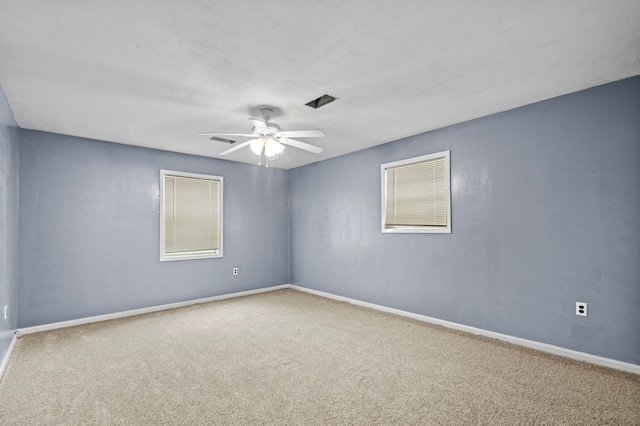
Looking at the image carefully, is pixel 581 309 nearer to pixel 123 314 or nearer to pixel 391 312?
pixel 391 312

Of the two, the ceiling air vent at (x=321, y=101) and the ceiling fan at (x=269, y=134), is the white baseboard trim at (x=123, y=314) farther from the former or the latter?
the ceiling air vent at (x=321, y=101)

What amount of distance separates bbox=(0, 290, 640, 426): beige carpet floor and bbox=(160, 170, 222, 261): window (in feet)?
5.09

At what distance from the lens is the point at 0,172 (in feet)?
9.56

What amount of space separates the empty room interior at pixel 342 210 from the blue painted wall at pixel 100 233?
0.09 feet

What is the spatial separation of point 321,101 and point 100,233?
3.62m

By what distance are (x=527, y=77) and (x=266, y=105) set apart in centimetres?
241

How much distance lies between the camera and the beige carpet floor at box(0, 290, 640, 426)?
2.14 m

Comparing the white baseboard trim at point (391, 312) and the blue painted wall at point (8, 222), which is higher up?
the blue painted wall at point (8, 222)

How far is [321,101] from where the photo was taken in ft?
10.7

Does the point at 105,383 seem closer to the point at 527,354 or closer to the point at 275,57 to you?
the point at 275,57

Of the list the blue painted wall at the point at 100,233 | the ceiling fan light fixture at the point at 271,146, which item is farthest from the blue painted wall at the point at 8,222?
the ceiling fan light fixture at the point at 271,146

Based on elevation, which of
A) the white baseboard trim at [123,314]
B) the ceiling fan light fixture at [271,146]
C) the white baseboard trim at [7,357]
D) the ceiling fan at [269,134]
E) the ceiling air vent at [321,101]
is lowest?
the white baseboard trim at [123,314]

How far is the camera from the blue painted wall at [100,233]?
13.2 ft

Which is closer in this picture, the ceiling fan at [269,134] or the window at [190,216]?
the ceiling fan at [269,134]
